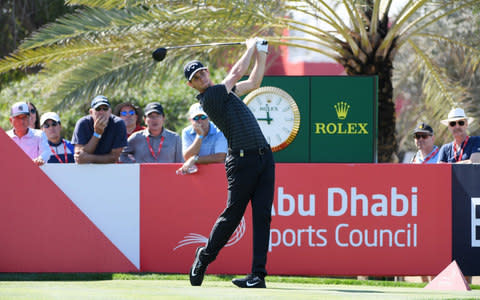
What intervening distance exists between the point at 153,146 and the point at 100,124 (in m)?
1.07

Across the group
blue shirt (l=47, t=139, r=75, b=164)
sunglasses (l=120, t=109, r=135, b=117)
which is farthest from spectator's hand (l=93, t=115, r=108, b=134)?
sunglasses (l=120, t=109, r=135, b=117)

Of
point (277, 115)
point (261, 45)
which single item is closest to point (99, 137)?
point (277, 115)

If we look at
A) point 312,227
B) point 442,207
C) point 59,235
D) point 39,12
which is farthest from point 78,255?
point 39,12

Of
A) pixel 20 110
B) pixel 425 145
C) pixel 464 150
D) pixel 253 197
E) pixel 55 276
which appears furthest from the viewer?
pixel 425 145

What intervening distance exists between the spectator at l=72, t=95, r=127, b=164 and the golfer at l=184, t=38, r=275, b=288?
81.5 inches

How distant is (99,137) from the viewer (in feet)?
27.4

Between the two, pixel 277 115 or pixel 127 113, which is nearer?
pixel 277 115

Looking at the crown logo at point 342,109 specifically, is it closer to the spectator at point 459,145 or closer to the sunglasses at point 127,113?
the spectator at point 459,145

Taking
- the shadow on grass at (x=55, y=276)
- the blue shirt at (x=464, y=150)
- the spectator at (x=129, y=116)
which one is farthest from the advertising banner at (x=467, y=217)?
the spectator at (x=129, y=116)

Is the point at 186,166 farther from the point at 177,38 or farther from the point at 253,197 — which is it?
the point at 177,38

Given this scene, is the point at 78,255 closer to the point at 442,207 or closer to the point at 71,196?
the point at 71,196

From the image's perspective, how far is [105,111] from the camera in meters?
8.35

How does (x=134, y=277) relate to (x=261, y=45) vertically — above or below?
below

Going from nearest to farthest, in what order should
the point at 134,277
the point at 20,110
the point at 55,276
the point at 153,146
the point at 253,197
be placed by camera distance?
the point at 253,197 < the point at 134,277 < the point at 55,276 < the point at 153,146 < the point at 20,110
